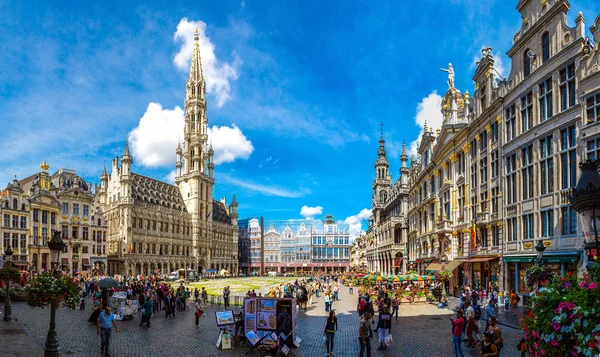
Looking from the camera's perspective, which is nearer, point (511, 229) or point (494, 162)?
point (511, 229)

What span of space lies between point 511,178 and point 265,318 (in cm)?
2159

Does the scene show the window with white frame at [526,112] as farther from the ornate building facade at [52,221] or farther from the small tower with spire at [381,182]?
the small tower with spire at [381,182]

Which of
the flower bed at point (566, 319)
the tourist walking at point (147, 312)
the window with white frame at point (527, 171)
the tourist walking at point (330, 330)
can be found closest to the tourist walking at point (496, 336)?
the tourist walking at point (330, 330)

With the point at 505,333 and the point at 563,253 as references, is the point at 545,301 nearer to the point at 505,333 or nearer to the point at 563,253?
the point at 505,333

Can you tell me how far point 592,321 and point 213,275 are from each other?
369ft

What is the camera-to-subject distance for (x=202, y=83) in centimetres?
13675

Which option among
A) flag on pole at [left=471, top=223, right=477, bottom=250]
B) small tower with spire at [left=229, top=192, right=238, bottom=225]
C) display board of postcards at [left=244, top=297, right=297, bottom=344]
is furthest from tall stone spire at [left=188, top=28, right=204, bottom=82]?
display board of postcards at [left=244, top=297, right=297, bottom=344]

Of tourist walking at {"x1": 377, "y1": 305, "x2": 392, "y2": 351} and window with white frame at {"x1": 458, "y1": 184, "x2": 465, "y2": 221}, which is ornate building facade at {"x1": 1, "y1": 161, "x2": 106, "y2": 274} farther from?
tourist walking at {"x1": 377, "y1": 305, "x2": 392, "y2": 351}

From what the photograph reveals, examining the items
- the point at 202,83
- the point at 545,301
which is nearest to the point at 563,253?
the point at 545,301

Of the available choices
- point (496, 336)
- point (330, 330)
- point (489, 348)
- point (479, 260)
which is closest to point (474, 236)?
point (479, 260)

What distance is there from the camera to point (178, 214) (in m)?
120

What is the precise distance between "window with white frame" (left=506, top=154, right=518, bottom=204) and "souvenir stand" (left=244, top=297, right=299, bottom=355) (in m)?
20.1

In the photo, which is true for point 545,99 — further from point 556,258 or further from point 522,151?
point 556,258

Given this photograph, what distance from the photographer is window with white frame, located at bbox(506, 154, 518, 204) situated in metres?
32.7
